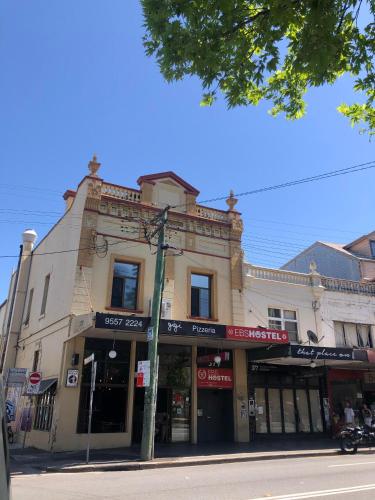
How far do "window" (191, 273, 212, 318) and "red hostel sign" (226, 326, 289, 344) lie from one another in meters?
2.98

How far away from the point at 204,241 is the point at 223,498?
15.0 meters

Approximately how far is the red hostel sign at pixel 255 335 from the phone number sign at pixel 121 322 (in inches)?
143

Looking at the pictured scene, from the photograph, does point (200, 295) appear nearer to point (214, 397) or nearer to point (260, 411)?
point (214, 397)

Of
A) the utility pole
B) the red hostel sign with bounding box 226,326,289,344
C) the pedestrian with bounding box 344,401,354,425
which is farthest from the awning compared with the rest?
the pedestrian with bounding box 344,401,354,425

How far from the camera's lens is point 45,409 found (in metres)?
19.4

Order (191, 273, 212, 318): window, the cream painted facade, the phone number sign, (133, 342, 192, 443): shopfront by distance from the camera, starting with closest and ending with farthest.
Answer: the phone number sign
the cream painted facade
(133, 342, 192, 443): shopfront
(191, 273, 212, 318): window

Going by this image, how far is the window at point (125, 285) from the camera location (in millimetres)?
19875

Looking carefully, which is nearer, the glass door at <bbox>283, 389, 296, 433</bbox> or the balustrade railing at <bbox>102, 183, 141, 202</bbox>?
the balustrade railing at <bbox>102, 183, 141, 202</bbox>

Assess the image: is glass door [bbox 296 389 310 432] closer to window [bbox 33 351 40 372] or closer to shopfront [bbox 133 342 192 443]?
shopfront [bbox 133 342 192 443]

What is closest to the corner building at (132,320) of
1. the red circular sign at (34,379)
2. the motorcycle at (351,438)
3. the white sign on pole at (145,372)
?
the red circular sign at (34,379)

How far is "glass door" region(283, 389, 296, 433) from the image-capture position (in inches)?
875

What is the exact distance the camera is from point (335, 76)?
6.93 metres

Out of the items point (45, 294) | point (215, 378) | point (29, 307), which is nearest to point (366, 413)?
point (215, 378)

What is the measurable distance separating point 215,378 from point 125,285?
18.5 feet
